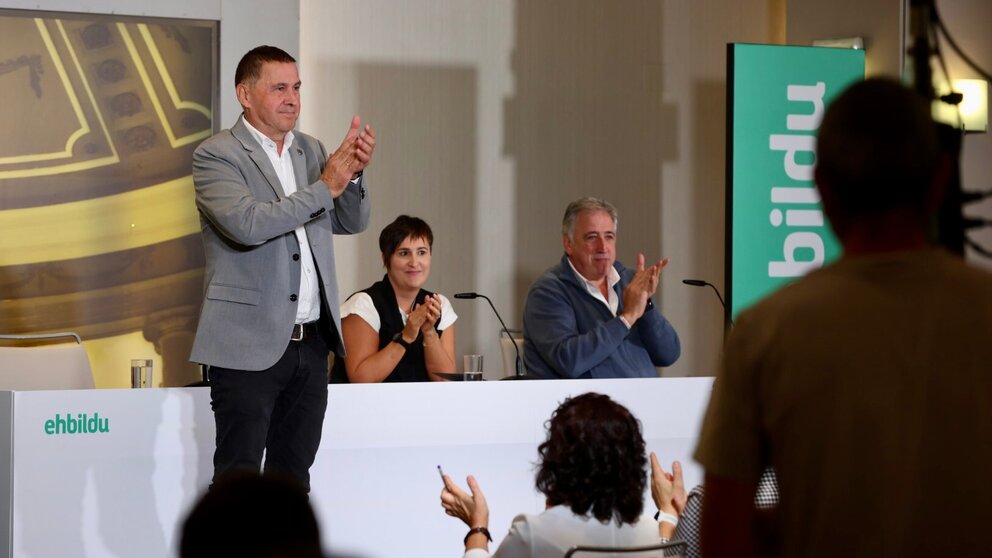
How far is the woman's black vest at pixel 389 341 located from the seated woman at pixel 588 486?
6.78 feet

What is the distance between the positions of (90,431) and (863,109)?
2400 mm

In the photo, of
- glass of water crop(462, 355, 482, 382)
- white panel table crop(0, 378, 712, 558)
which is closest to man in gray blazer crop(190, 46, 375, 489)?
white panel table crop(0, 378, 712, 558)

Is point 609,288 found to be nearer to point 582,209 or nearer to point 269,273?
point 582,209

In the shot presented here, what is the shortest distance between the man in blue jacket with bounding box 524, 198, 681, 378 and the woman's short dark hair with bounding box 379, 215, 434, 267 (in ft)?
1.49

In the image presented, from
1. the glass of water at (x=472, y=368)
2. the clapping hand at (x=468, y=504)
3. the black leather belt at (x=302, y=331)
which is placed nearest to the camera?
the clapping hand at (x=468, y=504)

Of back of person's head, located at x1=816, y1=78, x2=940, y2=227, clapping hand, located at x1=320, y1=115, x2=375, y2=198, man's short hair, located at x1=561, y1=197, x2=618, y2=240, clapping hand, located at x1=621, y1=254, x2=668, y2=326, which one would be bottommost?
clapping hand, located at x1=621, y1=254, x2=668, y2=326

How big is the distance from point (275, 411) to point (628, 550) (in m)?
1.43

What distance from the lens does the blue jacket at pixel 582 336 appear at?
3.75m

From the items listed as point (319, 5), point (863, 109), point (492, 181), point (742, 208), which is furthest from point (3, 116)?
point (863, 109)

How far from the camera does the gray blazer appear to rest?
2.80 metres

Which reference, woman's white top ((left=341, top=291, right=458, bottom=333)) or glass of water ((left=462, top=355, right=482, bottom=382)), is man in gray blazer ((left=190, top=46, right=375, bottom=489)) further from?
woman's white top ((left=341, top=291, right=458, bottom=333))

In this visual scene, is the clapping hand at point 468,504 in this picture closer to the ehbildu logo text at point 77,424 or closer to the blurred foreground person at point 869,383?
the blurred foreground person at point 869,383

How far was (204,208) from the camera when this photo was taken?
2893 millimetres

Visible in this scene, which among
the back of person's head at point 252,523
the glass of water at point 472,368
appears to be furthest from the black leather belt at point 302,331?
the back of person's head at point 252,523
